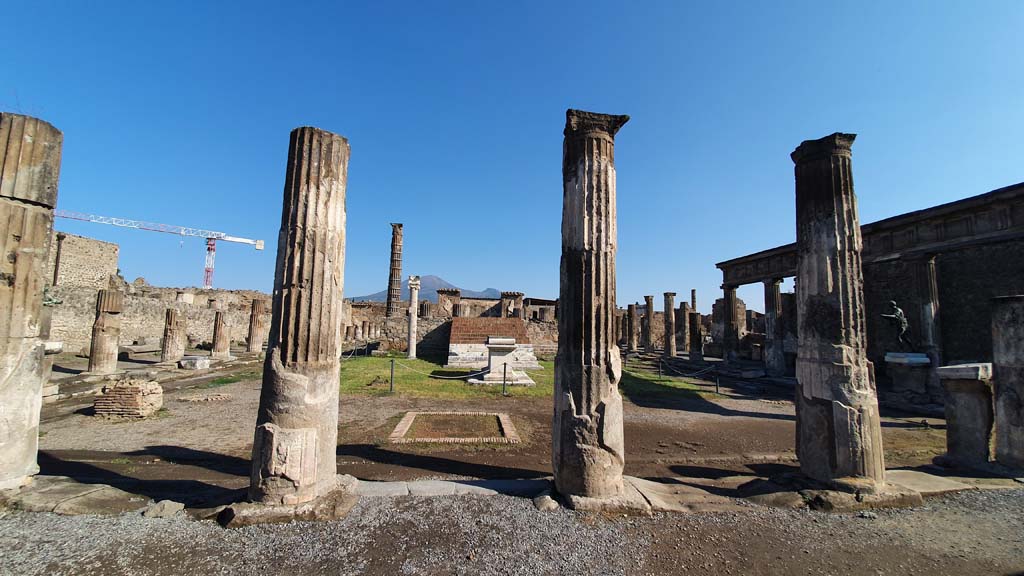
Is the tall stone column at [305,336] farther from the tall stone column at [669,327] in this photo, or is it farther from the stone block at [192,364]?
the tall stone column at [669,327]

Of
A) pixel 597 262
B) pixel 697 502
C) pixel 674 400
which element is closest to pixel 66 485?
pixel 597 262

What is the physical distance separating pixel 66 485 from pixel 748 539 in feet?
20.9

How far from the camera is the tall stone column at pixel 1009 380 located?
17.4 ft

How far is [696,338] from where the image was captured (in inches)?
915

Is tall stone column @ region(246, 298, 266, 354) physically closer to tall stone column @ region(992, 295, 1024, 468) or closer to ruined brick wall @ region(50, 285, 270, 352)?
ruined brick wall @ region(50, 285, 270, 352)

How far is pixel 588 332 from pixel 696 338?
21.4 metres

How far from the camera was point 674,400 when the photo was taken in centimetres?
1120

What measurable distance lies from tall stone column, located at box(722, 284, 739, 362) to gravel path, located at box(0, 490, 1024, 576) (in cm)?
1735

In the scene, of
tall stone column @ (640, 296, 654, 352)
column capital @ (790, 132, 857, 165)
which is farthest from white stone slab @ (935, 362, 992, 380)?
tall stone column @ (640, 296, 654, 352)

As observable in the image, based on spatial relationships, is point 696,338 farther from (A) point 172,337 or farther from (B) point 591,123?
(A) point 172,337

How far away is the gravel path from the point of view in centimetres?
296

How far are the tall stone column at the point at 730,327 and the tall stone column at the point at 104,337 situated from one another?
2358 cm

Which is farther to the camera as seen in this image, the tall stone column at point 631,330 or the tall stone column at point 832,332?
the tall stone column at point 631,330

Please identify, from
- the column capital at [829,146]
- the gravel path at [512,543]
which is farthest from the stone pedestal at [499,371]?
the column capital at [829,146]
